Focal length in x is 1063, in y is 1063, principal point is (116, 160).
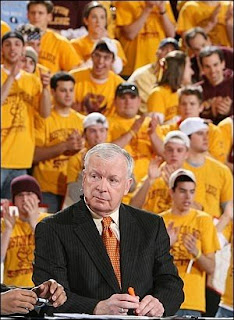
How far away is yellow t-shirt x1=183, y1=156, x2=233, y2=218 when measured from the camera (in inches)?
339

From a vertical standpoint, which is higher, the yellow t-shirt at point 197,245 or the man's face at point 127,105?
the man's face at point 127,105

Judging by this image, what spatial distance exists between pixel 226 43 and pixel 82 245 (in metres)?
7.71

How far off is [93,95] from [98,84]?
0.42ft

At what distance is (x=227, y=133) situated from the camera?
9.66 metres

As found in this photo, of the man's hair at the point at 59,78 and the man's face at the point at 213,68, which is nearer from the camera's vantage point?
the man's hair at the point at 59,78

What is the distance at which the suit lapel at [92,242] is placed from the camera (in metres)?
4.29

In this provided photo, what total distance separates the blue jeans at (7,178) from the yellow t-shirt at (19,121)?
1.4 inches

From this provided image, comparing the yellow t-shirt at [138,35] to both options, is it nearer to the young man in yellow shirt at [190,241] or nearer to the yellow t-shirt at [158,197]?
the yellow t-shirt at [158,197]

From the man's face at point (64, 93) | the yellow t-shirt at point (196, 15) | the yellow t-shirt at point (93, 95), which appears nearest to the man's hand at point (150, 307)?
the man's face at point (64, 93)

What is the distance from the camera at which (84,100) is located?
9.61 meters

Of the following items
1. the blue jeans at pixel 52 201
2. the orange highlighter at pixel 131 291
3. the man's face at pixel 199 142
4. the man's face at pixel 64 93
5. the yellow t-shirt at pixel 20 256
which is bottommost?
the yellow t-shirt at pixel 20 256

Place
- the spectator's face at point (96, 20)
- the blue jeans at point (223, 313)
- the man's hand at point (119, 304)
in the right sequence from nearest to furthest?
the man's hand at point (119, 304) < the blue jeans at point (223, 313) < the spectator's face at point (96, 20)

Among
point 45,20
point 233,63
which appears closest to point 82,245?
point 45,20

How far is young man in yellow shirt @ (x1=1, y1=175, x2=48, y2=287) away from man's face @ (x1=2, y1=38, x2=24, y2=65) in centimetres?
150
